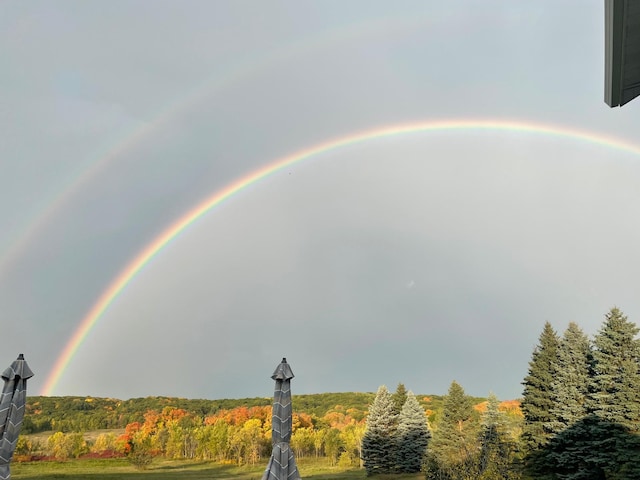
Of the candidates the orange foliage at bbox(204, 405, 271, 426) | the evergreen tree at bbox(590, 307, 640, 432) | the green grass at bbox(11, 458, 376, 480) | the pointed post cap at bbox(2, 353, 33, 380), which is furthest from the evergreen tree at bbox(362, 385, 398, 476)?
the pointed post cap at bbox(2, 353, 33, 380)

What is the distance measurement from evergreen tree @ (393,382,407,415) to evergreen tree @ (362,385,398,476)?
1.96 m

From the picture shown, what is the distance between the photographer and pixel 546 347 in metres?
30.7

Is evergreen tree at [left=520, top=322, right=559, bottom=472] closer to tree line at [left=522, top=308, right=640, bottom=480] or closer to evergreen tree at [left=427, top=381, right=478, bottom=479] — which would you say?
tree line at [left=522, top=308, right=640, bottom=480]

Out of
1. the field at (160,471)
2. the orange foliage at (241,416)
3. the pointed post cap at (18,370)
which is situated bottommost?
the field at (160,471)

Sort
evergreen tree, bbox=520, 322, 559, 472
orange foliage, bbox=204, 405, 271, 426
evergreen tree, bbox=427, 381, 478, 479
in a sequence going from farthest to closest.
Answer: orange foliage, bbox=204, 405, 271, 426, evergreen tree, bbox=427, 381, 478, 479, evergreen tree, bbox=520, 322, 559, 472

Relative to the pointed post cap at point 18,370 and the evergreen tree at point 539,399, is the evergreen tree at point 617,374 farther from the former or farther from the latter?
the pointed post cap at point 18,370

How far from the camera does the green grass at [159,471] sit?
3938 centimetres

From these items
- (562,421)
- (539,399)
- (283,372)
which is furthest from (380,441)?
(283,372)

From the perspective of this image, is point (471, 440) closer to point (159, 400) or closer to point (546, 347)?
point (546, 347)

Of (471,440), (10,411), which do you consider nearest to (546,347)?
(471,440)

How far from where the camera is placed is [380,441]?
132 ft

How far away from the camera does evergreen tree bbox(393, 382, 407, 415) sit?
141 ft

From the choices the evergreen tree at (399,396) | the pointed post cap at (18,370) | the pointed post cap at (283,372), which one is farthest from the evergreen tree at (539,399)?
the pointed post cap at (18,370)

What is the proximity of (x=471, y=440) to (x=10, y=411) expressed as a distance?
3160 centimetres
